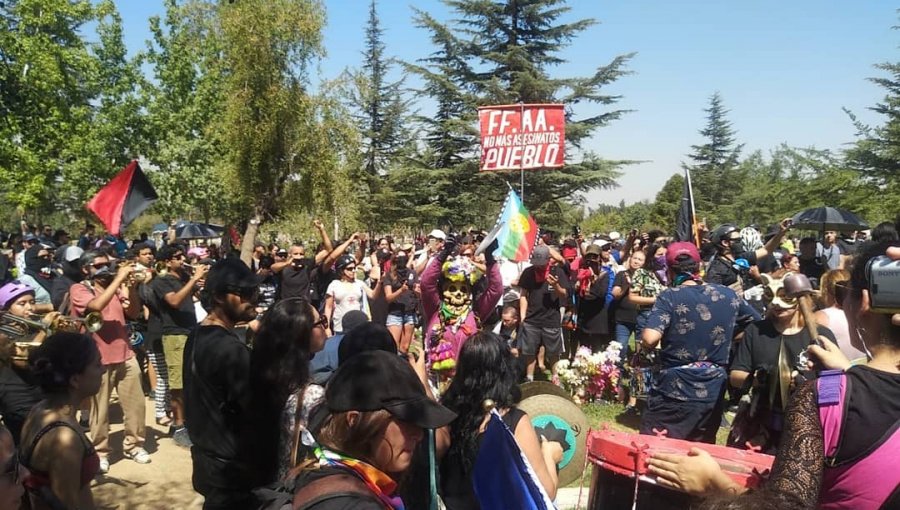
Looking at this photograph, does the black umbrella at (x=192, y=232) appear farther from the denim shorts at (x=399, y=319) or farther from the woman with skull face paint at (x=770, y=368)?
the woman with skull face paint at (x=770, y=368)

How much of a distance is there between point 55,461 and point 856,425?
10.1 ft

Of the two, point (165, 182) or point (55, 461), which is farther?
point (165, 182)

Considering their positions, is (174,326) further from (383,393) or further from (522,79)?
(522,79)

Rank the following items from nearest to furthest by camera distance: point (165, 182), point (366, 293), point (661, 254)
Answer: point (661, 254)
point (366, 293)
point (165, 182)

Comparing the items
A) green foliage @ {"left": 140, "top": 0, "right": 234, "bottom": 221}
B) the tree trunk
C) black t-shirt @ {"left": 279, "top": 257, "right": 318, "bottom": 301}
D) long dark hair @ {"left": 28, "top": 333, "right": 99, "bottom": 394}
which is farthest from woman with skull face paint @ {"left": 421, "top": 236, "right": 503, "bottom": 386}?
green foliage @ {"left": 140, "top": 0, "right": 234, "bottom": 221}

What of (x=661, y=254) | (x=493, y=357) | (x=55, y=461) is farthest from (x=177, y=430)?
(x=661, y=254)

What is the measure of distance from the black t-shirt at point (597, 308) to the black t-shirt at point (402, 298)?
8.42 feet

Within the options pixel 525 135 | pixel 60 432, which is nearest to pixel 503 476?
pixel 60 432

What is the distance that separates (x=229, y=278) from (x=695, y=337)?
10.7 feet

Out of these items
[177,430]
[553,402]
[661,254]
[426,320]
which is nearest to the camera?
[553,402]

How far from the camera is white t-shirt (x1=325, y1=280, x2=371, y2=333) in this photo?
827 cm

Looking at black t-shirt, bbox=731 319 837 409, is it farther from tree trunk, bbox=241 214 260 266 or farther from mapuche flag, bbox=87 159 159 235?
tree trunk, bbox=241 214 260 266

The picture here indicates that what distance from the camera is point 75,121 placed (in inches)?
963

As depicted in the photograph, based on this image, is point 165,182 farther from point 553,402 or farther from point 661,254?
point 553,402
